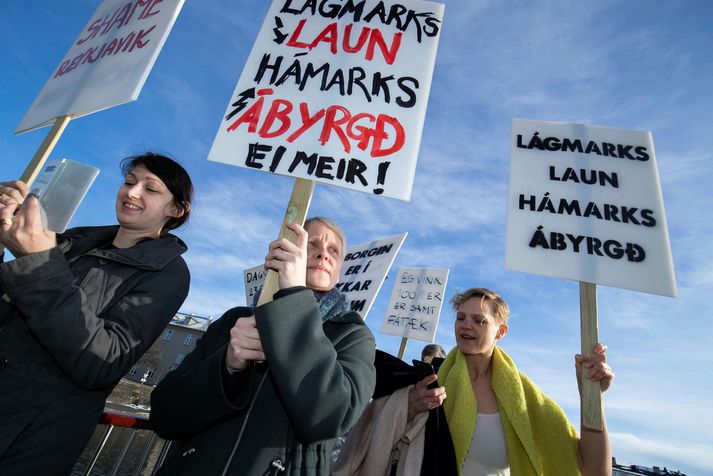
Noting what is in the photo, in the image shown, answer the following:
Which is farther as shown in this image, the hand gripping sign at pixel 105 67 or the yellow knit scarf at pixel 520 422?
the hand gripping sign at pixel 105 67

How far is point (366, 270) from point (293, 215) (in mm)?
3897

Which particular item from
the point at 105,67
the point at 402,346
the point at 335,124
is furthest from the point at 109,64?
the point at 402,346

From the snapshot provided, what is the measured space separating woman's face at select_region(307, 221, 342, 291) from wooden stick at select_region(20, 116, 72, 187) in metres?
1.41

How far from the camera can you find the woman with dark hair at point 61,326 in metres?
1.38

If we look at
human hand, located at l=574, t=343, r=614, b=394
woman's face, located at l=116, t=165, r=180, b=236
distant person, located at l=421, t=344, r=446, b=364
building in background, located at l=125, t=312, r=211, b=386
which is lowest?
building in background, located at l=125, t=312, r=211, b=386

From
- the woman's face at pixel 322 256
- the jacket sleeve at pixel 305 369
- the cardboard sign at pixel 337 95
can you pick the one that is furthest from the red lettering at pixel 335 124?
the jacket sleeve at pixel 305 369

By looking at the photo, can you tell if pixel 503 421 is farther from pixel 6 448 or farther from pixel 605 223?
pixel 6 448

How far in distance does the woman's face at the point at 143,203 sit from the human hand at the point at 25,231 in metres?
0.44

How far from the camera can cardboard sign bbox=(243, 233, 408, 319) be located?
16.5 feet

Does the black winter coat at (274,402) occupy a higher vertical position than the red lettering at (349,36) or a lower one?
lower

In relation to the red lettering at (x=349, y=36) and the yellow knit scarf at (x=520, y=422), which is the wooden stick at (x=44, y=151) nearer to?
the red lettering at (x=349, y=36)

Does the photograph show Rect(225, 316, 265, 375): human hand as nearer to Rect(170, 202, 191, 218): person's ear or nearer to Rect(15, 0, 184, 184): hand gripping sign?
Rect(170, 202, 191, 218): person's ear

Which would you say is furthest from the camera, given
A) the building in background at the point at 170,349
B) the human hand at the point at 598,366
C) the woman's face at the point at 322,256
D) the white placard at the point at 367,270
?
the building in background at the point at 170,349

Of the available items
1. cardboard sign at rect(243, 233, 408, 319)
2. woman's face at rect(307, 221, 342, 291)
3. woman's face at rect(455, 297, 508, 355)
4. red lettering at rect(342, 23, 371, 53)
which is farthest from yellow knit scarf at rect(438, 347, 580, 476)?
cardboard sign at rect(243, 233, 408, 319)
